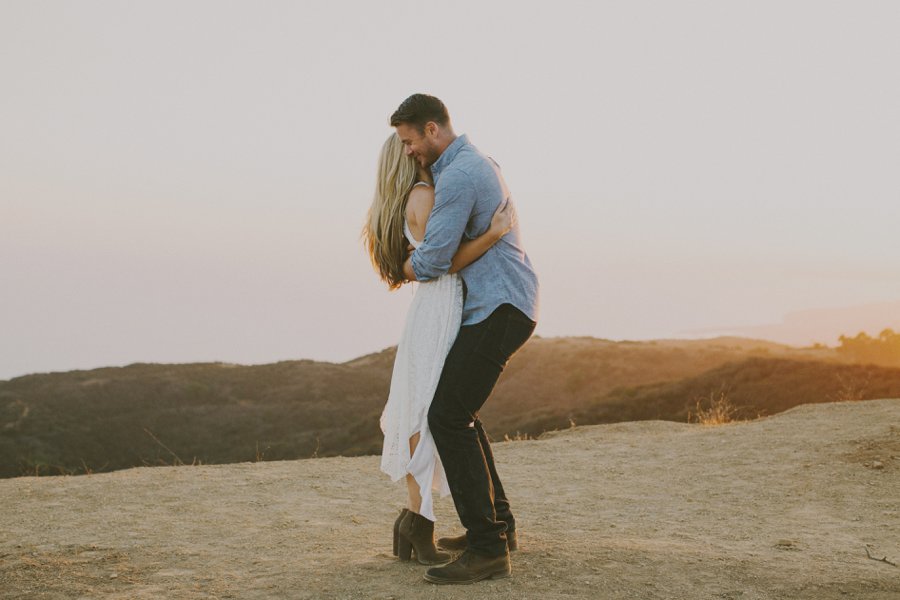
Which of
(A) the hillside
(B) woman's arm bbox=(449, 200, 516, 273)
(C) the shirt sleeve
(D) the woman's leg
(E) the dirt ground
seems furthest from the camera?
(A) the hillside

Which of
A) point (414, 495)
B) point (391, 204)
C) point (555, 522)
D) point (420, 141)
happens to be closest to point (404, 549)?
point (414, 495)

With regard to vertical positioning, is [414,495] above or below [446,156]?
below

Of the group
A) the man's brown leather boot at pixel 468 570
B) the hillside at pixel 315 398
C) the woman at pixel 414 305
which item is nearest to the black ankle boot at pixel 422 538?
the woman at pixel 414 305

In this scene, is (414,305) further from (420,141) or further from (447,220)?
(420,141)

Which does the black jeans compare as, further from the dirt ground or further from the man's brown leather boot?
the dirt ground

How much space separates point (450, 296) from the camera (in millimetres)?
4379

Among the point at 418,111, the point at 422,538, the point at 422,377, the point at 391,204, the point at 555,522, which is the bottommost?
the point at 555,522

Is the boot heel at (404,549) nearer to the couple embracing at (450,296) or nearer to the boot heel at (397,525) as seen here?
the boot heel at (397,525)

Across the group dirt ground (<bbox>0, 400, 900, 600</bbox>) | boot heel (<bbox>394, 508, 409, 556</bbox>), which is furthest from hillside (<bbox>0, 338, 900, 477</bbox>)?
boot heel (<bbox>394, 508, 409, 556</bbox>)

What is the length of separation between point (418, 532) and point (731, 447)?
595cm

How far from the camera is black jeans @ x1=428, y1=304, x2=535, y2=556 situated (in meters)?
4.25

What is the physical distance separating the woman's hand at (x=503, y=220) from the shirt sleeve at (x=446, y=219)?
0.45 feet

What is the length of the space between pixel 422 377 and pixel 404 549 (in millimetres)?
1098

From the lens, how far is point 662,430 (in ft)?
38.3
